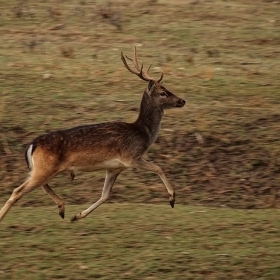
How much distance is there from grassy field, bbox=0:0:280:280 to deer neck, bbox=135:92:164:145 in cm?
74

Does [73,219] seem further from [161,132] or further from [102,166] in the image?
[161,132]

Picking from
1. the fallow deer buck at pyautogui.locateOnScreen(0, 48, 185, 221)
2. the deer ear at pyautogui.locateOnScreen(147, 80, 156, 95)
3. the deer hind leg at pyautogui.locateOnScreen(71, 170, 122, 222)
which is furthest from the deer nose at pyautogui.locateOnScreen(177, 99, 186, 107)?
the deer hind leg at pyautogui.locateOnScreen(71, 170, 122, 222)

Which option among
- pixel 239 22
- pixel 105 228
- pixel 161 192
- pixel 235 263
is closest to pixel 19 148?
pixel 161 192

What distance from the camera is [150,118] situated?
11391 millimetres

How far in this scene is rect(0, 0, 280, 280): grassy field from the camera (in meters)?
9.52

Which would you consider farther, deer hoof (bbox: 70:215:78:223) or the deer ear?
the deer ear

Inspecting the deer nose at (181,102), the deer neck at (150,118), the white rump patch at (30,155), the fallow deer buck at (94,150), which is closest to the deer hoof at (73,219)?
the fallow deer buck at (94,150)

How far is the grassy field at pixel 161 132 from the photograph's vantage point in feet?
31.2

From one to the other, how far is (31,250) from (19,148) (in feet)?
11.5

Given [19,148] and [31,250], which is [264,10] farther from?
[31,250]

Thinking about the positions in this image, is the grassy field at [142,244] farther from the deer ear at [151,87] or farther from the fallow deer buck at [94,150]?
the deer ear at [151,87]

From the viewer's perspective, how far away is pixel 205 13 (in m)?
18.8

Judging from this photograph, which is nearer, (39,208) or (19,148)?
(39,208)

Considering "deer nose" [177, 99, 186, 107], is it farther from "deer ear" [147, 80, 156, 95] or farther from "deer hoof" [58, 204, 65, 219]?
"deer hoof" [58, 204, 65, 219]
